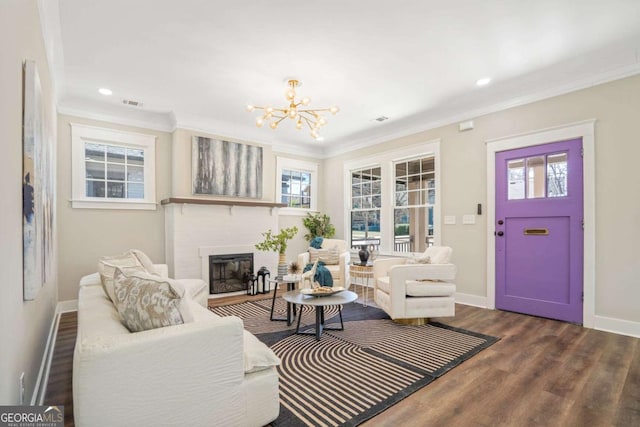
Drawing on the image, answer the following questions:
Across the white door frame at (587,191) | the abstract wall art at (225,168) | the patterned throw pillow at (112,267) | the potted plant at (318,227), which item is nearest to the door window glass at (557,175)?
the white door frame at (587,191)

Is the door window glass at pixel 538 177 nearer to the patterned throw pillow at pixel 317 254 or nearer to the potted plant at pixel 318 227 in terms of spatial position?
the patterned throw pillow at pixel 317 254

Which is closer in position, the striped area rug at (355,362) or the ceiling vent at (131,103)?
the striped area rug at (355,362)

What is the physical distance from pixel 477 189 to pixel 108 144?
17.4 ft

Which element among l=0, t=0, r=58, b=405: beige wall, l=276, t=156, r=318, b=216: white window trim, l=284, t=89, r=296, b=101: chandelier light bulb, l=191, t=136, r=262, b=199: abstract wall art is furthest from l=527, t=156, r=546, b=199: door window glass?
l=0, t=0, r=58, b=405: beige wall

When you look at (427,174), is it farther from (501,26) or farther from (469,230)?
(501,26)

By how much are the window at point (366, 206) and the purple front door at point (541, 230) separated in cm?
Answer: 212

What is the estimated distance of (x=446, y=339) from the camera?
297cm

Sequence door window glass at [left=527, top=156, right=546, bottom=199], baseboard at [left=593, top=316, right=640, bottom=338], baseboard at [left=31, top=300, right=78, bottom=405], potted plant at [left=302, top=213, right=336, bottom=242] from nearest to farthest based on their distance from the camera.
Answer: baseboard at [left=31, top=300, right=78, bottom=405] < baseboard at [left=593, top=316, right=640, bottom=338] < door window glass at [left=527, top=156, right=546, bottom=199] < potted plant at [left=302, top=213, right=336, bottom=242]

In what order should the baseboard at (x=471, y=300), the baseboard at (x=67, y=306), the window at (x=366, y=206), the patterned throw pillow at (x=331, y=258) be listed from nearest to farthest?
the baseboard at (x=67, y=306) → the baseboard at (x=471, y=300) → the patterned throw pillow at (x=331, y=258) → the window at (x=366, y=206)

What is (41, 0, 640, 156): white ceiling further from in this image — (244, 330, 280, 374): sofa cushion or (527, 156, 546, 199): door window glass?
(244, 330, 280, 374): sofa cushion

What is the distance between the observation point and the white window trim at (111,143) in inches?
162

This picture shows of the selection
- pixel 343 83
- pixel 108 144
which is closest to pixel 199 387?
pixel 343 83

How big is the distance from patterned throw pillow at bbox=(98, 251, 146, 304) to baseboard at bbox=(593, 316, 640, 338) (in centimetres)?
444

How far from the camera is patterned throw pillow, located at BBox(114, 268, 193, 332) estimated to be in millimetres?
1507
